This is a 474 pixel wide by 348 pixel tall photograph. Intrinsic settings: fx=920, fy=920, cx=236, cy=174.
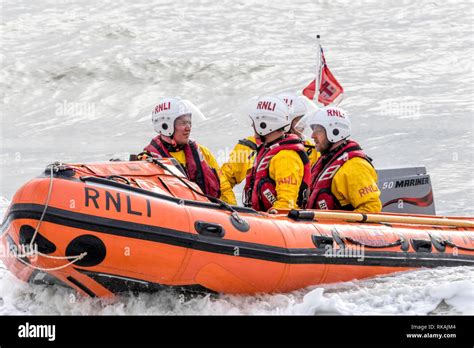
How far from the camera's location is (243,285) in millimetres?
5328

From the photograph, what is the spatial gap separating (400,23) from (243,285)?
70.6 feet

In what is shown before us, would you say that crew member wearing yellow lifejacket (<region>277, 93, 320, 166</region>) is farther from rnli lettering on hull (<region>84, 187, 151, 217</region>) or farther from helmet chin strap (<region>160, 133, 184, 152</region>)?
rnli lettering on hull (<region>84, 187, 151, 217</region>)

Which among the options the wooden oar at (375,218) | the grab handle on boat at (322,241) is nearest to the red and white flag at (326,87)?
the wooden oar at (375,218)

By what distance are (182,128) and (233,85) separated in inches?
554

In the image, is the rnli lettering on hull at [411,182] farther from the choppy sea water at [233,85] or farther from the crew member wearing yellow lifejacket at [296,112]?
the choppy sea water at [233,85]

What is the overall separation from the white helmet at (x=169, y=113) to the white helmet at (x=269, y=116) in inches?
19.3

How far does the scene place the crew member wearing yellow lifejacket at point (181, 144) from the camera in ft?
21.0

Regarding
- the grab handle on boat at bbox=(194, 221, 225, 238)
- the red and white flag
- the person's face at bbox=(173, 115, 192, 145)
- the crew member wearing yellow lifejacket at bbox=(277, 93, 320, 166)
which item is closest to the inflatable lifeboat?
the grab handle on boat at bbox=(194, 221, 225, 238)

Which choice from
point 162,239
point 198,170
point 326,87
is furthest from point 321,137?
point 326,87

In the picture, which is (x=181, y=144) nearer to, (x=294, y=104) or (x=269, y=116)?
(x=269, y=116)

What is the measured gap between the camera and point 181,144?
6.48 m

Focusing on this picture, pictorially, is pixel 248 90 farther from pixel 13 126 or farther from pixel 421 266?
pixel 421 266

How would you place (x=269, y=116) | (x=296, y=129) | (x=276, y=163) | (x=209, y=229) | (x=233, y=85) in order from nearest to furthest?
(x=209, y=229) < (x=276, y=163) < (x=269, y=116) < (x=296, y=129) < (x=233, y=85)

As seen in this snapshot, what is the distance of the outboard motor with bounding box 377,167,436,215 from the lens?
24.1ft
